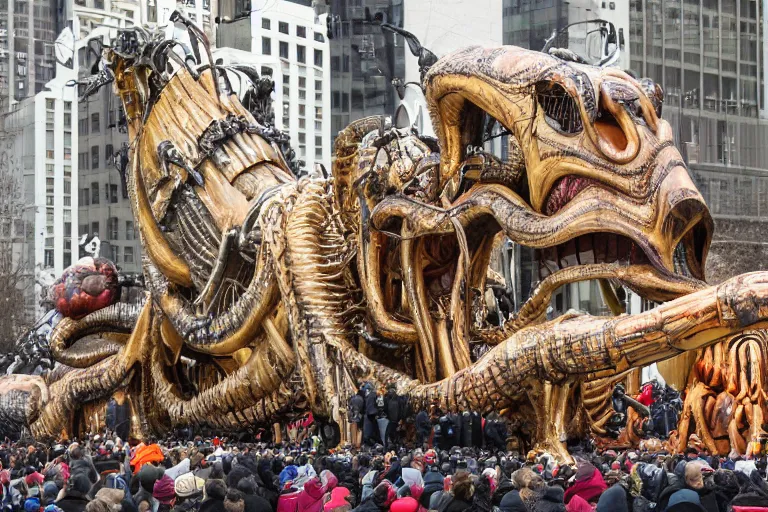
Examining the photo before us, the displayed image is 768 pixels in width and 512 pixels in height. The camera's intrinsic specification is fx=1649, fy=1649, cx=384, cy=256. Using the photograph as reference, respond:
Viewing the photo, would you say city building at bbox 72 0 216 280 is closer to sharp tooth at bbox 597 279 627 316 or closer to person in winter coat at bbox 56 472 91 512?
sharp tooth at bbox 597 279 627 316

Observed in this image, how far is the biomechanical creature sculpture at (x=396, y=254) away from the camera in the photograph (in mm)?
16812

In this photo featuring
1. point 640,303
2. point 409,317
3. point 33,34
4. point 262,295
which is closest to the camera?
point 409,317

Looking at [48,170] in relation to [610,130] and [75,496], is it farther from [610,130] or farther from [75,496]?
[75,496]

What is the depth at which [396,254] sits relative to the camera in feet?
65.2

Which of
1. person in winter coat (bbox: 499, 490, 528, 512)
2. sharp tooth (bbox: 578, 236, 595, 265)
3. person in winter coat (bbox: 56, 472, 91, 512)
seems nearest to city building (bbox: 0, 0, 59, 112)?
sharp tooth (bbox: 578, 236, 595, 265)

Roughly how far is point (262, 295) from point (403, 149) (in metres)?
2.77

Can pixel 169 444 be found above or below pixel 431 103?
below

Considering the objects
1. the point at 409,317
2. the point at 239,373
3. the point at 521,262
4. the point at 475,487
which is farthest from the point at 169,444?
the point at 521,262

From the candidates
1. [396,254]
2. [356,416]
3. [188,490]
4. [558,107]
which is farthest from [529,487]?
[396,254]

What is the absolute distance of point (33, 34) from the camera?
48625 mm

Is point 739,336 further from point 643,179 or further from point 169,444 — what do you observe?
point 169,444

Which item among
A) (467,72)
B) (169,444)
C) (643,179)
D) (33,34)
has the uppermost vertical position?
(33,34)

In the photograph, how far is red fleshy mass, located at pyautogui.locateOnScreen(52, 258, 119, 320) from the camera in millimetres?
24969

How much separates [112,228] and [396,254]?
93.0 ft
